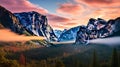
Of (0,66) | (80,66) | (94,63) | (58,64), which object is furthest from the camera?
(80,66)

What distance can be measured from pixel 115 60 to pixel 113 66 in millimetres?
4158

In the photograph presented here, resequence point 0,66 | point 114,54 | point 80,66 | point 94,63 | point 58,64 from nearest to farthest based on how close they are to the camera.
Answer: point 0,66, point 58,64, point 114,54, point 94,63, point 80,66

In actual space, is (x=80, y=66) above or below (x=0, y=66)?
below

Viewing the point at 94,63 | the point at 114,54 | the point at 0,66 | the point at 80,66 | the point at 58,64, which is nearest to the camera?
the point at 0,66

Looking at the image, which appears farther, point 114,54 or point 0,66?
point 114,54

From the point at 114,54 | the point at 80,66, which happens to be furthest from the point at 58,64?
the point at 80,66

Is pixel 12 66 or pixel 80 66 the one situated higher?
pixel 12 66

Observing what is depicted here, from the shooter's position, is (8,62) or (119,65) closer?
(8,62)

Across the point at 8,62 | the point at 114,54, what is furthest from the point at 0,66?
the point at 114,54

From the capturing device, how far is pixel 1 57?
11131 centimetres

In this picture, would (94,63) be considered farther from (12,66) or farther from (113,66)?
(12,66)

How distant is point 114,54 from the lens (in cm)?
14862

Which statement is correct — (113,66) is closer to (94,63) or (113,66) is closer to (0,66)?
(94,63)

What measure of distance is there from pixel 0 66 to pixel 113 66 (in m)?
68.3
